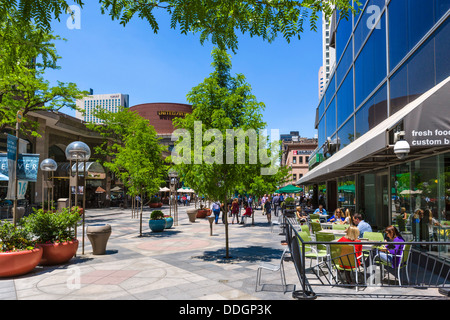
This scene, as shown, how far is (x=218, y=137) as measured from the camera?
980 centimetres

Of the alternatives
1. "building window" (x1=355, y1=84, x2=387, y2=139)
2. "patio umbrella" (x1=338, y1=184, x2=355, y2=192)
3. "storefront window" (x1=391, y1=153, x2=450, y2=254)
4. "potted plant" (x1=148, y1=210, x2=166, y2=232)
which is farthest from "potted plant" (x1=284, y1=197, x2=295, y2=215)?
"storefront window" (x1=391, y1=153, x2=450, y2=254)

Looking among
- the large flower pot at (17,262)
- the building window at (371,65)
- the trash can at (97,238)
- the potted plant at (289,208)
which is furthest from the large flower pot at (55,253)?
the potted plant at (289,208)

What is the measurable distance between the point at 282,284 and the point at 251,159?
4.15 metres

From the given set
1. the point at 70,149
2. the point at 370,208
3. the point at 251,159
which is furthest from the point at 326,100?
Result: the point at 70,149

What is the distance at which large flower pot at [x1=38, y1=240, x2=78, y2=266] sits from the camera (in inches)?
349

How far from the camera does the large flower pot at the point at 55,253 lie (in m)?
8.88

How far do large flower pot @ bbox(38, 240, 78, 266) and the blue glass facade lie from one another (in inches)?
347

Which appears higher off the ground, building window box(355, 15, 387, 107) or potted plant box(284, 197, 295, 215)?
building window box(355, 15, 387, 107)

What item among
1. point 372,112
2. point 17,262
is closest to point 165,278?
point 17,262

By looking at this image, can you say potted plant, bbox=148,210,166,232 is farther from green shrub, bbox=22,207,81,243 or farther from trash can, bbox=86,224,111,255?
green shrub, bbox=22,207,81,243

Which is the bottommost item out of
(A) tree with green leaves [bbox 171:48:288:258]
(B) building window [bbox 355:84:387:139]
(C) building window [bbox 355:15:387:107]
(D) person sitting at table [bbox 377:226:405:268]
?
(D) person sitting at table [bbox 377:226:405:268]

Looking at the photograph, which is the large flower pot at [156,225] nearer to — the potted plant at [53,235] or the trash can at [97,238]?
the trash can at [97,238]

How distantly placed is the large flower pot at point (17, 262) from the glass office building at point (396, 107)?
8.37 metres

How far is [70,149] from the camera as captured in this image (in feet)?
36.9
